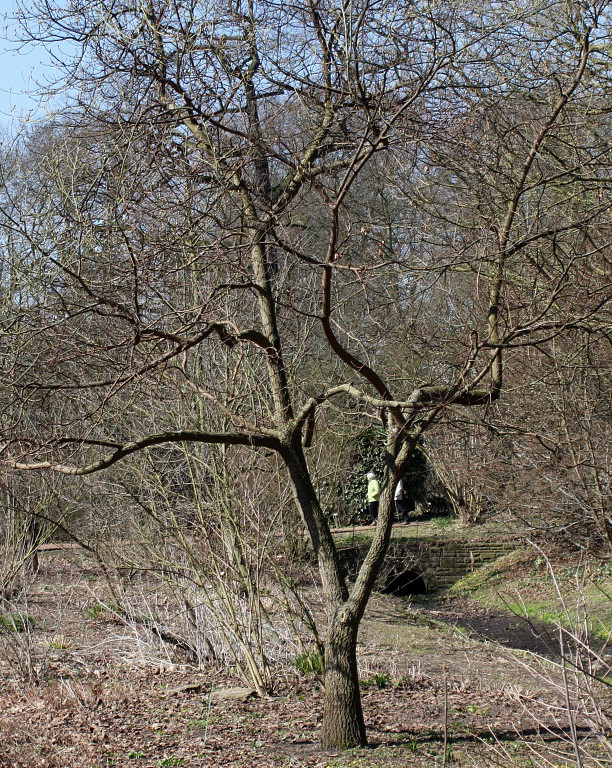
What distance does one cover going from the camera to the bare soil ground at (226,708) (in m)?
5.62

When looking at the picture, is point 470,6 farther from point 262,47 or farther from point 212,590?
point 212,590

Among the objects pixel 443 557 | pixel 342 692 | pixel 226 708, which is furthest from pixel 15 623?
pixel 443 557

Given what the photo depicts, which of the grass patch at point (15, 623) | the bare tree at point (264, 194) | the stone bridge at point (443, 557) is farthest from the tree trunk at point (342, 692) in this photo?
the stone bridge at point (443, 557)

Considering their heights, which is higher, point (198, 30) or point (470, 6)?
point (470, 6)

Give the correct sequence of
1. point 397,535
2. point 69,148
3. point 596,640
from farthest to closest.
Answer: point 397,535, point 596,640, point 69,148

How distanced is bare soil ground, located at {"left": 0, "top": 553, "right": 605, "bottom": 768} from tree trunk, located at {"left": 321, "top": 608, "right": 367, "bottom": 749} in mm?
106

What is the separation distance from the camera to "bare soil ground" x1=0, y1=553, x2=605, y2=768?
18.5 feet

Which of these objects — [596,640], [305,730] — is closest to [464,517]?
[596,640]

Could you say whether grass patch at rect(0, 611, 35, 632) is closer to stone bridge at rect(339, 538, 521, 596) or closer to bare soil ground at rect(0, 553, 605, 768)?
bare soil ground at rect(0, 553, 605, 768)

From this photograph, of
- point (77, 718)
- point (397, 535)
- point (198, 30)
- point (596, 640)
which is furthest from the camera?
point (397, 535)

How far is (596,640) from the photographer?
A: 1140 cm

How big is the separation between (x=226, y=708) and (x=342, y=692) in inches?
68.3

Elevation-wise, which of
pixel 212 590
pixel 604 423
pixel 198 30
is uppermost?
pixel 198 30

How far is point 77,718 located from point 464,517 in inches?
506
